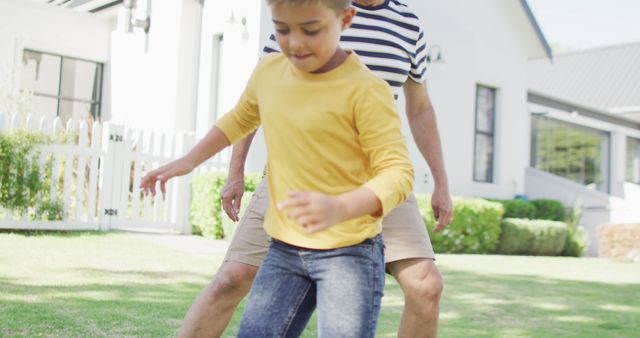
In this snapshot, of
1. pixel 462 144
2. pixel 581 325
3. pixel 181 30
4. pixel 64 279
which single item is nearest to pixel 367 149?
pixel 581 325

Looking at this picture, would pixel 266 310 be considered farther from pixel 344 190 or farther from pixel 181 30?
pixel 181 30

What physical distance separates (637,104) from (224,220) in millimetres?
16998

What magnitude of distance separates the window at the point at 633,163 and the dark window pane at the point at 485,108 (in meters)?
9.79

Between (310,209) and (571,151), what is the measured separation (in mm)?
20693

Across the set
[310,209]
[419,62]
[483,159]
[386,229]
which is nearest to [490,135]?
[483,159]

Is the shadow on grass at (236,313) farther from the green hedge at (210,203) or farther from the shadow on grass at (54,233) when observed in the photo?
the green hedge at (210,203)

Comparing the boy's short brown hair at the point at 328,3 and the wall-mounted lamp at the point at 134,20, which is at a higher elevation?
the wall-mounted lamp at the point at 134,20

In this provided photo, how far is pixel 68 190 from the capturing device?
32.0 feet

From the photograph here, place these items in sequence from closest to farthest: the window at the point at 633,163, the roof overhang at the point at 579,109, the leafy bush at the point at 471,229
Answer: the leafy bush at the point at 471,229
the roof overhang at the point at 579,109
the window at the point at 633,163

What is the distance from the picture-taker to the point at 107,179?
10.3 meters

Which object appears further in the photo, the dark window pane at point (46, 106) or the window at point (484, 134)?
the window at point (484, 134)

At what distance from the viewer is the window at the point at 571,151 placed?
2020 cm

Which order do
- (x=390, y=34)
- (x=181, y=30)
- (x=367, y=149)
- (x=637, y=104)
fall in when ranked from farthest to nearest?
(x=637, y=104), (x=181, y=30), (x=390, y=34), (x=367, y=149)

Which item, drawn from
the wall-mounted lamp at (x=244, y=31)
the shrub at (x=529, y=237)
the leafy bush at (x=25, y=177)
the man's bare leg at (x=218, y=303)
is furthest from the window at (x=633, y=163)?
the man's bare leg at (x=218, y=303)
